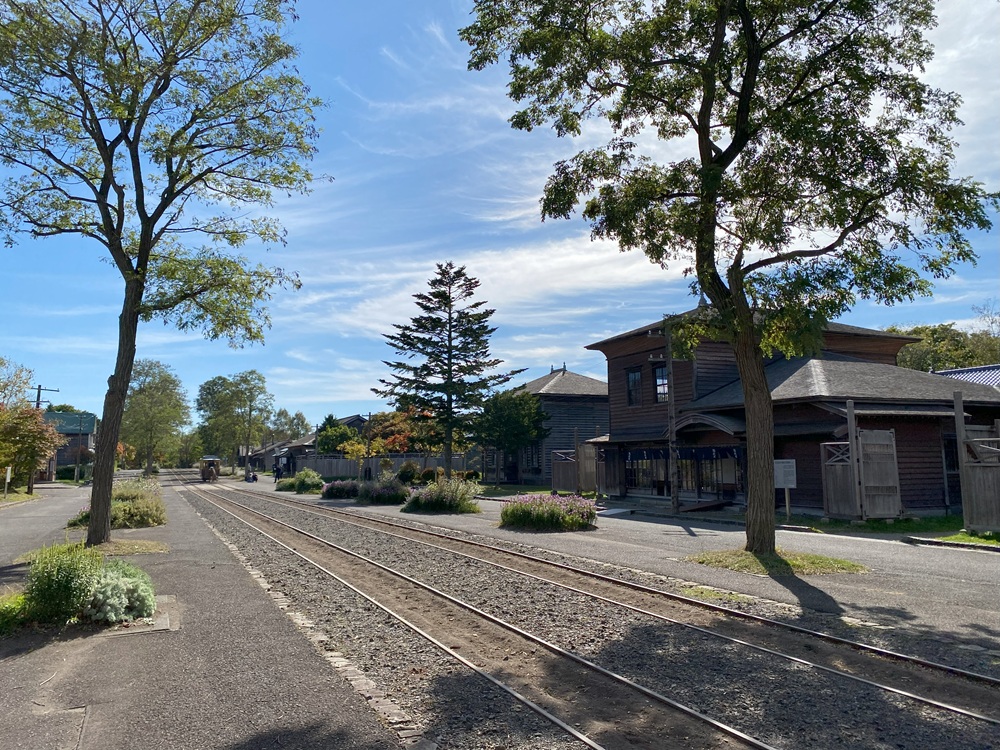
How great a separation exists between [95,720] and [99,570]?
153 inches

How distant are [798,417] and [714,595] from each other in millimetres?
14611

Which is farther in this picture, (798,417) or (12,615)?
(798,417)

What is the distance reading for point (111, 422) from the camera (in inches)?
627

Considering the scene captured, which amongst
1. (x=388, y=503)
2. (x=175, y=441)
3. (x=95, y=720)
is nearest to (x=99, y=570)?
(x=95, y=720)

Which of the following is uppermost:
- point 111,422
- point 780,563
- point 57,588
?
point 111,422

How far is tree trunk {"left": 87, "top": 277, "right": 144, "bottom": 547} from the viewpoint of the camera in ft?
52.1

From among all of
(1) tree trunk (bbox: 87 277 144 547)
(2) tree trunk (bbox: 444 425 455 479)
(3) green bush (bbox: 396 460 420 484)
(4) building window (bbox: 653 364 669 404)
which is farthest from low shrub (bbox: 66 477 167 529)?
(3) green bush (bbox: 396 460 420 484)

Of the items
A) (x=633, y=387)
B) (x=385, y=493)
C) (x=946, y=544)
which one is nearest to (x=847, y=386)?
(x=946, y=544)

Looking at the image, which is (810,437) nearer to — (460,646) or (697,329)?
(697,329)

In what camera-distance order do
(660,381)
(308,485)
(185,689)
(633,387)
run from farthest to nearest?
(308,485)
(633,387)
(660,381)
(185,689)

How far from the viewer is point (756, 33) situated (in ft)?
43.4

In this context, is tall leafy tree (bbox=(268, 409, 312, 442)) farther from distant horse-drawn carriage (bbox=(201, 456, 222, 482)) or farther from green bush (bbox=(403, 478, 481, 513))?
green bush (bbox=(403, 478, 481, 513))

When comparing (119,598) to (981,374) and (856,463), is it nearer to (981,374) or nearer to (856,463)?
(856,463)

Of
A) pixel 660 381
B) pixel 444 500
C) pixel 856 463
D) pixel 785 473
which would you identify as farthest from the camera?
pixel 660 381
